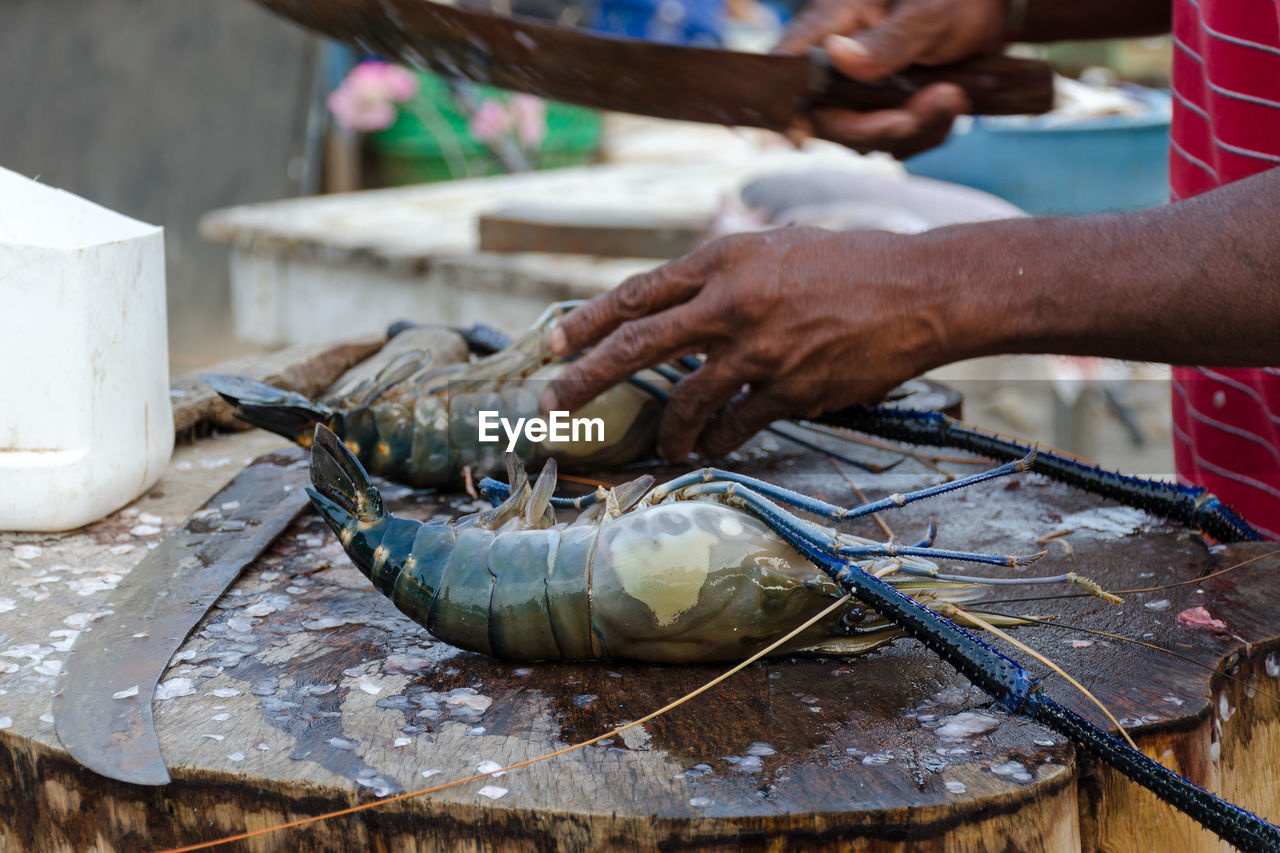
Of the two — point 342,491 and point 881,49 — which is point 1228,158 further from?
point 342,491

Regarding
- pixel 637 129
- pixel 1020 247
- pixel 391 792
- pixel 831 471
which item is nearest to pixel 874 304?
pixel 1020 247

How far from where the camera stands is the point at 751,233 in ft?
4.91

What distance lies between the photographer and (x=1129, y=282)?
128 centimetres

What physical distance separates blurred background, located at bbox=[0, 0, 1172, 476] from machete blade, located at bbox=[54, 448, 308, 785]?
1.70 metres

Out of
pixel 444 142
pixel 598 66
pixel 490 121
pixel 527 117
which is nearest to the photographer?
pixel 598 66

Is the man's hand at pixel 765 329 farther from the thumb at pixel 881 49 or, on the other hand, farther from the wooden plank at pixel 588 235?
the wooden plank at pixel 588 235

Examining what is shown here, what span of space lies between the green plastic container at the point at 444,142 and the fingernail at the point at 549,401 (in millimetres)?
4959

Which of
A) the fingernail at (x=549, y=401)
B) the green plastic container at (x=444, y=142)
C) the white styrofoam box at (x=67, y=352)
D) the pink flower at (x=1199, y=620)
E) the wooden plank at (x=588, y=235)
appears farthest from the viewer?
the green plastic container at (x=444, y=142)

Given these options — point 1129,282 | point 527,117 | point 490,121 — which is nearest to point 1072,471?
point 1129,282

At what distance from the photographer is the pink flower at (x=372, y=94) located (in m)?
5.99

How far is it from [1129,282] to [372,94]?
535 centimetres

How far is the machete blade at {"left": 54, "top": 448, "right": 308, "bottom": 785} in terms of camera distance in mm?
964

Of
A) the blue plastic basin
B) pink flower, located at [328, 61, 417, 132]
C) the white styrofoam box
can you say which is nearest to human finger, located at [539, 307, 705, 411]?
the white styrofoam box

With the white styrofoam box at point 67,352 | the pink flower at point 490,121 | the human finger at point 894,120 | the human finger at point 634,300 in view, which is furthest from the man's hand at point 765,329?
the pink flower at point 490,121
